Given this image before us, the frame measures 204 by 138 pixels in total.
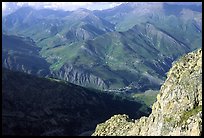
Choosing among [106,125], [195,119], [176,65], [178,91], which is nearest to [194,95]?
[178,91]

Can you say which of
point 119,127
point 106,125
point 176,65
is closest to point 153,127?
point 176,65

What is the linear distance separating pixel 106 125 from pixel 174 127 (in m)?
56.4

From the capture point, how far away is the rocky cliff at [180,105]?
100500 mm

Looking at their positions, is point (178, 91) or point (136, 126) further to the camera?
point (136, 126)

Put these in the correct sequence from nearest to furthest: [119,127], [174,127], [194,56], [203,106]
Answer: [203,106] → [174,127] → [194,56] → [119,127]

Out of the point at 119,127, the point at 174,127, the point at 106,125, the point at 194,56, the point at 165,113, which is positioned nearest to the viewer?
the point at 174,127

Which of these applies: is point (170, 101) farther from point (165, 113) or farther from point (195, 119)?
point (195, 119)

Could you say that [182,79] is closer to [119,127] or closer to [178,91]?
[178,91]

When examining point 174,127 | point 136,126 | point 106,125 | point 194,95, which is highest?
point 194,95

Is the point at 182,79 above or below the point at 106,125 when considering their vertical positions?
above

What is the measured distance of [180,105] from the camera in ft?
360

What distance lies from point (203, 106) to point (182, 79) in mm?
21278

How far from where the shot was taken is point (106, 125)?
157375 millimetres

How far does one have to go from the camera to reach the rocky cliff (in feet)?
330
